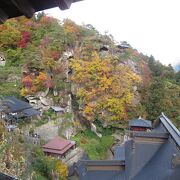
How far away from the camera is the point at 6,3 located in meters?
1.87

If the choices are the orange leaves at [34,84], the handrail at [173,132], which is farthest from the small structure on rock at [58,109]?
the handrail at [173,132]

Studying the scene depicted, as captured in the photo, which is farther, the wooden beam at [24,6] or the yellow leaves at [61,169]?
the yellow leaves at [61,169]

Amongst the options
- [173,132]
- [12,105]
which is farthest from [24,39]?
[173,132]

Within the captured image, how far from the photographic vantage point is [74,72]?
22641 millimetres

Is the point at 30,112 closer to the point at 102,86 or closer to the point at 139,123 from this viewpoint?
the point at 102,86

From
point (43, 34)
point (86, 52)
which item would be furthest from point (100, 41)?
point (43, 34)

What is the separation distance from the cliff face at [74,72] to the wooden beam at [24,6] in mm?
18701

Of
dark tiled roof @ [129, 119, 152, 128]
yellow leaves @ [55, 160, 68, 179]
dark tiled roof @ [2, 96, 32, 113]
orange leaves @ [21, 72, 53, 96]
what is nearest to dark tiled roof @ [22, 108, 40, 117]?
Result: dark tiled roof @ [2, 96, 32, 113]

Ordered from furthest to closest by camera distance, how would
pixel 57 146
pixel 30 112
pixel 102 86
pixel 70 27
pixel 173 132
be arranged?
pixel 70 27 → pixel 102 86 → pixel 30 112 → pixel 57 146 → pixel 173 132

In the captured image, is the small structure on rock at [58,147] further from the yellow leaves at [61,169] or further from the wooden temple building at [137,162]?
the wooden temple building at [137,162]

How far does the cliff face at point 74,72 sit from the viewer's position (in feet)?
70.6

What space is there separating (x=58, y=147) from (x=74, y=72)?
769 centimetres

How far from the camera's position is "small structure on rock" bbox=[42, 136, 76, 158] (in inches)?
642

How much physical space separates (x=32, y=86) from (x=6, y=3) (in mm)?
19567
